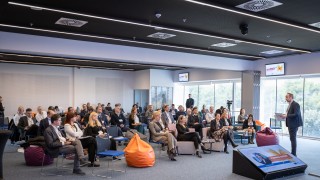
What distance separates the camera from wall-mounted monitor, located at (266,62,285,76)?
12.6 metres

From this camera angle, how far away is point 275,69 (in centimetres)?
1292

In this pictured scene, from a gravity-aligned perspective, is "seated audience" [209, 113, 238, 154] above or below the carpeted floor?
above

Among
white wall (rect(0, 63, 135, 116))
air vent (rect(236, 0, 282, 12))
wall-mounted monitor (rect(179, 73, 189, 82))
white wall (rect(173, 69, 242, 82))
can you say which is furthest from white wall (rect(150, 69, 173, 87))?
air vent (rect(236, 0, 282, 12))

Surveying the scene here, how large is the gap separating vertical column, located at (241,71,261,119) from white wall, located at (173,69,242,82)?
0.80 metres

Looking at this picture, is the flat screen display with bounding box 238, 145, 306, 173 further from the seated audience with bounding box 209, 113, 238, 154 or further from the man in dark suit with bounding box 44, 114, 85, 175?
the man in dark suit with bounding box 44, 114, 85, 175

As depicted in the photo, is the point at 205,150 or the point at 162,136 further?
the point at 205,150

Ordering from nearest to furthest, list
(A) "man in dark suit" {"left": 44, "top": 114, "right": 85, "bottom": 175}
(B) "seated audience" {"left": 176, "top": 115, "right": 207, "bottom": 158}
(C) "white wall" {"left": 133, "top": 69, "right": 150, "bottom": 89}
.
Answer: (A) "man in dark suit" {"left": 44, "top": 114, "right": 85, "bottom": 175}
(B) "seated audience" {"left": 176, "top": 115, "right": 207, "bottom": 158}
(C) "white wall" {"left": 133, "top": 69, "right": 150, "bottom": 89}

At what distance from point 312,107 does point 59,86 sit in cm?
1348

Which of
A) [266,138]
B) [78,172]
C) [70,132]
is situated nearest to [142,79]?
[266,138]

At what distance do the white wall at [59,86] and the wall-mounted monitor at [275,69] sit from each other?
9526mm

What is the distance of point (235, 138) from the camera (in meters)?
11.0

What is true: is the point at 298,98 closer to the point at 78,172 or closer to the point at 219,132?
the point at 219,132

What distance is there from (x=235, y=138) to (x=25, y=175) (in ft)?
25.2

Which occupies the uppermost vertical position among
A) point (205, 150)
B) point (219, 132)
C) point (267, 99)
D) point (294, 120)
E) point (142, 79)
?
point (142, 79)
